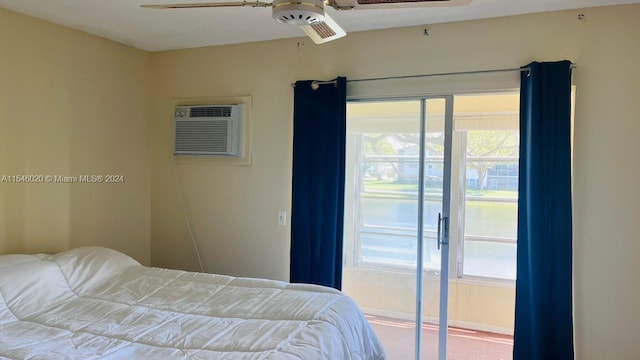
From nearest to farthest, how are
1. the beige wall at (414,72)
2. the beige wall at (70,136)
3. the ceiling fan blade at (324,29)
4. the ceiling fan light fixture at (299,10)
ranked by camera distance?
the ceiling fan light fixture at (299,10), the ceiling fan blade at (324,29), the beige wall at (414,72), the beige wall at (70,136)

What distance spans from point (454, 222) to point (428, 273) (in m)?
1.11

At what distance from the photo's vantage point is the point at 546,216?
2549mm

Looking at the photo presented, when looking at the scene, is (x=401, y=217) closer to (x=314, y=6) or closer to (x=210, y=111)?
(x=210, y=111)

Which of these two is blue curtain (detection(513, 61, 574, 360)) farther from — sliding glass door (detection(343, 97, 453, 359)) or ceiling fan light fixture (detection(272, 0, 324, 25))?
ceiling fan light fixture (detection(272, 0, 324, 25))

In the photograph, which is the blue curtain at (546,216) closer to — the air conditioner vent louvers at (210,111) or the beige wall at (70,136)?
the air conditioner vent louvers at (210,111)

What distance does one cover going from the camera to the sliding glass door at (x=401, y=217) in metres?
2.98

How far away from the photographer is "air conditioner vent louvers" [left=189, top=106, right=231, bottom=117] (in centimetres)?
333

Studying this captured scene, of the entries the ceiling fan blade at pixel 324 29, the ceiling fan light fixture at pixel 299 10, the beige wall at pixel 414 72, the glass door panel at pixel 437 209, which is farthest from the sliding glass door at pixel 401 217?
the ceiling fan light fixture at pixel 299 10

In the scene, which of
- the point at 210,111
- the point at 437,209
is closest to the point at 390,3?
the point at 437,209

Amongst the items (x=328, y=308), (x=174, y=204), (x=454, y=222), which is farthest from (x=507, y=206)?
(x=174, y=204)

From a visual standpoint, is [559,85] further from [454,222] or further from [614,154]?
[454,222]

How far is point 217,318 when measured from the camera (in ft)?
7.10

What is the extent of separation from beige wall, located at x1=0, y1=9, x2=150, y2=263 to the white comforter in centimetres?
43

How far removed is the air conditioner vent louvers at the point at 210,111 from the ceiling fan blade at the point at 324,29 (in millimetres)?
1467
